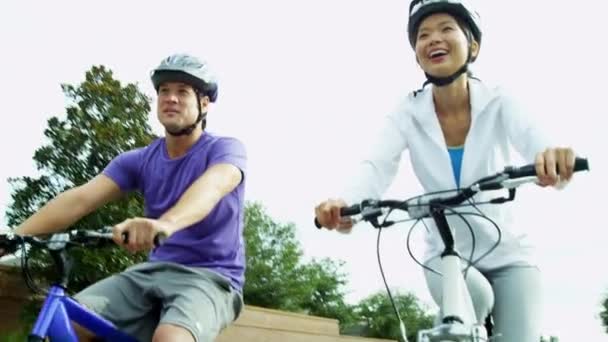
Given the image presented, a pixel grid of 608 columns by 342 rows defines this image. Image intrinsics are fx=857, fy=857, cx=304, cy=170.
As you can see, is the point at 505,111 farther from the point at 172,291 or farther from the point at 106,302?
the point at 106,302

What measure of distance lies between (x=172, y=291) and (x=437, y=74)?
1.54 m

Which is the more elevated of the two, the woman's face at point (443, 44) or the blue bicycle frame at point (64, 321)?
the woman's face at point (443, 44)

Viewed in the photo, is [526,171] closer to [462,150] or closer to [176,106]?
[462,150]

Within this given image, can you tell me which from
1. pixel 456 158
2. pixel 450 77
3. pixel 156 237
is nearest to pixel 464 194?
pixel 456 158

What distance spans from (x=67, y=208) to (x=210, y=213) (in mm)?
759

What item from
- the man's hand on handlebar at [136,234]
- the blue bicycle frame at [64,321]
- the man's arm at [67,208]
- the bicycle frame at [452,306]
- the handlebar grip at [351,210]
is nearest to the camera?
the bicycle frame at [452,306]

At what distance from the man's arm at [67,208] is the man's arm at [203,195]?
731 millimetres

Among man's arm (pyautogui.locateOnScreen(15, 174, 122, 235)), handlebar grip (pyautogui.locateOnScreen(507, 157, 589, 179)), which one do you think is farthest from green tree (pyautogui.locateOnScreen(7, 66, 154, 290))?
handlebar grip (pyautogui.locateOnScreen(507, 157, 589, 179))

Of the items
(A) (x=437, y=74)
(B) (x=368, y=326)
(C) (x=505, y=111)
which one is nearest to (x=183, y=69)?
(A) (x=437, y=74)

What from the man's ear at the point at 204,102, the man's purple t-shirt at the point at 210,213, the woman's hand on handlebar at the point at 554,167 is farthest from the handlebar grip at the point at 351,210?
the man's ear at the point at 204,102

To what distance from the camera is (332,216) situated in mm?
3184

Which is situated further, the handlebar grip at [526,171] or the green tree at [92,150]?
the green tree at [92,150]

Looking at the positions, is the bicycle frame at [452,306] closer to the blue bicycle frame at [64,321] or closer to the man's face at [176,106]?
the blue bicycle frame at [64,321]

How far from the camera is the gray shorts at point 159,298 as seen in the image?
386 cm
